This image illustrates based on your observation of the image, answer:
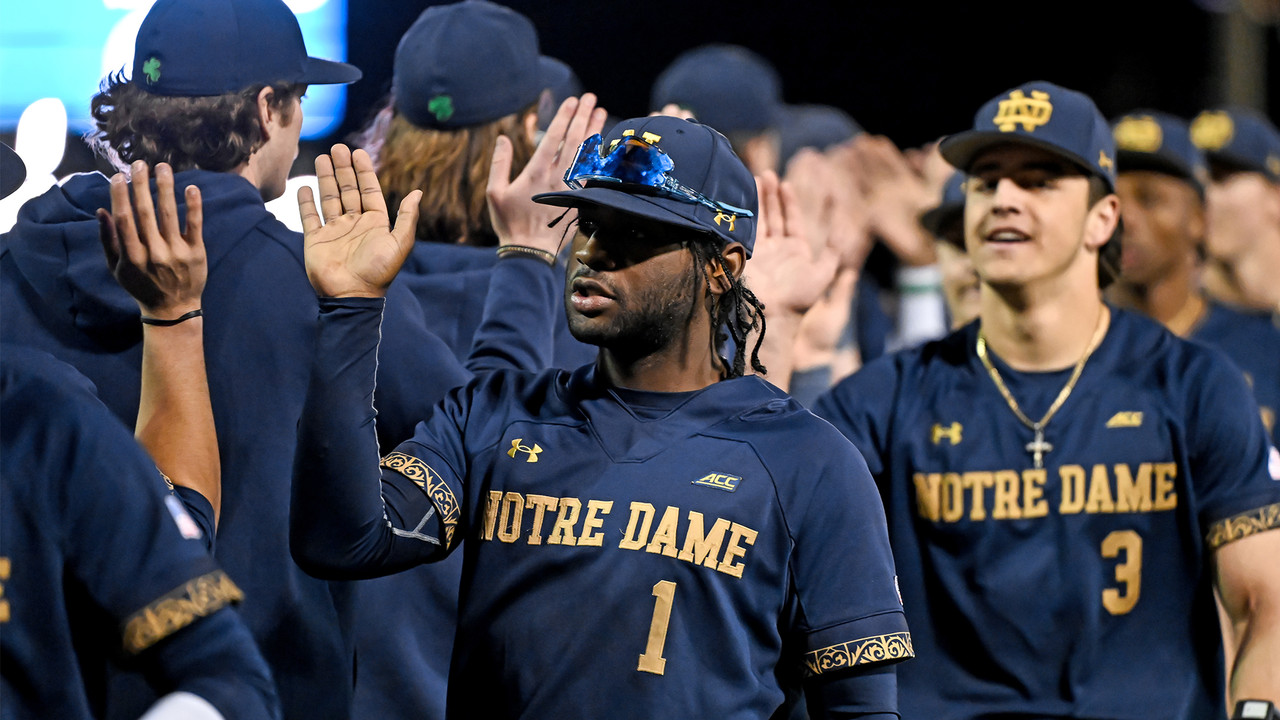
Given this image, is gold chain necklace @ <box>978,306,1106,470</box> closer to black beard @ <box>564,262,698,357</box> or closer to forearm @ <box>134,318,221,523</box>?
black beard @ <box>564,262,698,357</box>

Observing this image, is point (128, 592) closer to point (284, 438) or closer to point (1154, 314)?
point (284, 438)

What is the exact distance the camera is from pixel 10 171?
3.07m

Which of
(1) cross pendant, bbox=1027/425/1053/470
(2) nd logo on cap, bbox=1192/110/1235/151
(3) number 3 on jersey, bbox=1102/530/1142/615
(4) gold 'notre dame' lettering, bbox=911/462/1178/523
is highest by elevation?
(2) nd logo on cap, bbox=1192/110/1235/151

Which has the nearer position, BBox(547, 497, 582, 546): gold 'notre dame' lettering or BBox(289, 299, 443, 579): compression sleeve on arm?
BBox(289, 299, 443, 579): compression sleeve on arm

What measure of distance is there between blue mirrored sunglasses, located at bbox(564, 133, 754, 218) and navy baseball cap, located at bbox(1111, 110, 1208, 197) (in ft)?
12.5

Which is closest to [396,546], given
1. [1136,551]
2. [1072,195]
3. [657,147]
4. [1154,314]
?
[657,147]

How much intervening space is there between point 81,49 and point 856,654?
2090mm

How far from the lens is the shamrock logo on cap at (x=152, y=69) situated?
129 inches

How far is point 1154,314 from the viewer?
697 centimetres

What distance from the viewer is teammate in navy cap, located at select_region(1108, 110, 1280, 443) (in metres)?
6.59

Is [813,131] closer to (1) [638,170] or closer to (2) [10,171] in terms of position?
(1) [638,170]

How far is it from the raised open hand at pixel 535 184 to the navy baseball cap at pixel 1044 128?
3.99 feet

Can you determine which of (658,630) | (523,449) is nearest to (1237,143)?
(523,449)

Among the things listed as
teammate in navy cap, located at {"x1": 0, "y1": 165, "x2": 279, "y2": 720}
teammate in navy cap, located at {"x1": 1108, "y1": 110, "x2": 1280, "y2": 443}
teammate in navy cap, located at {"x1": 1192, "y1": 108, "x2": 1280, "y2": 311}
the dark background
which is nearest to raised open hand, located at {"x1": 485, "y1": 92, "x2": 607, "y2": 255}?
teammate in navy cap, located at {"x1": 0, "y1": 165, "x2": 279, "y2": 720}
